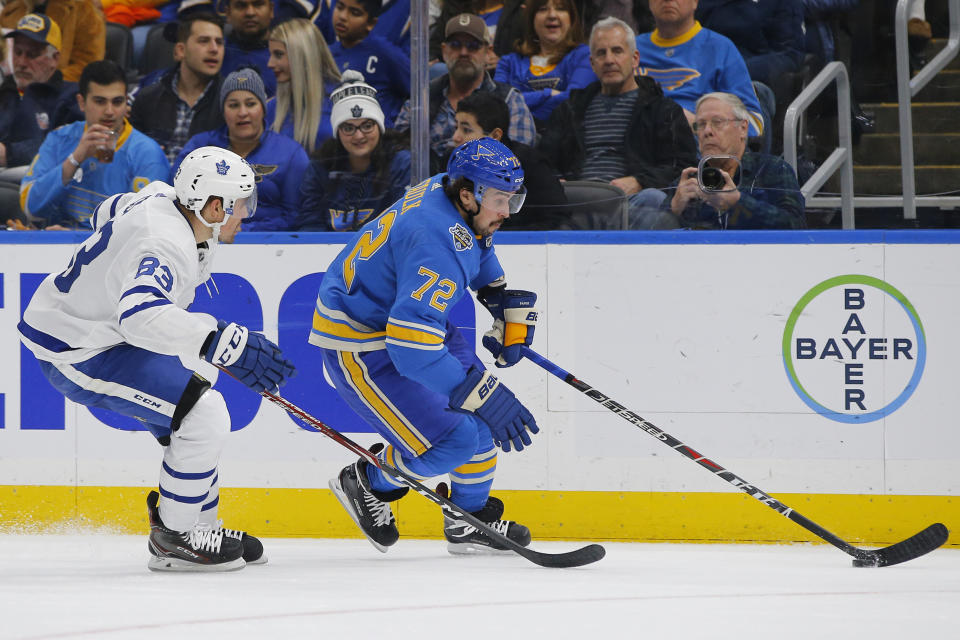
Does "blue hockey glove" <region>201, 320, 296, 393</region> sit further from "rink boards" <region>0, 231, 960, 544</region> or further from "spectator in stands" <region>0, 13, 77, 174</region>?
"spectator in stands" <region>0, 13, 77, 174</region>

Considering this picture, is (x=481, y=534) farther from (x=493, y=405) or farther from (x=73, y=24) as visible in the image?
(x=73, y=24)

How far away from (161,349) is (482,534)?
3.94 ft

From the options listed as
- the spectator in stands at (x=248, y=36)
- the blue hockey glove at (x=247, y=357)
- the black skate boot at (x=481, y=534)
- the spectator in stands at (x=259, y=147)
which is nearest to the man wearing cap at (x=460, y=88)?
the spectator in stands at (x=259, y=147)

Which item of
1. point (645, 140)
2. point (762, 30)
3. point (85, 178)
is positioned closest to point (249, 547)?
point (85, 178)

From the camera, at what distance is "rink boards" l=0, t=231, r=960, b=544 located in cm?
382

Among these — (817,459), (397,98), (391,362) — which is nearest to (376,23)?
(397,98)

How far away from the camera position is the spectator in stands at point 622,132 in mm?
4180

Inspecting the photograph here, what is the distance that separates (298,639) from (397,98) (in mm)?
2482

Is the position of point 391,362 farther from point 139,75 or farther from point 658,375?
point 139,75

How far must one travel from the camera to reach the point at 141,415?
3264 millimetres

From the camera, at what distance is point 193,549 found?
3234 millimetres

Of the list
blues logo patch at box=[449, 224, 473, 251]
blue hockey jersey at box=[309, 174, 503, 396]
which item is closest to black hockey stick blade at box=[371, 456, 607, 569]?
blue hockey jersey at box=[309, 174, 503, 396]

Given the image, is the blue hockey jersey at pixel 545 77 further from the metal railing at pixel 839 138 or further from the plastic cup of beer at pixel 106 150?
the plastic cup of beer at pixel 106 150

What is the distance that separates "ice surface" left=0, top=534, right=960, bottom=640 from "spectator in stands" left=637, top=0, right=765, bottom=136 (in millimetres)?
1700
